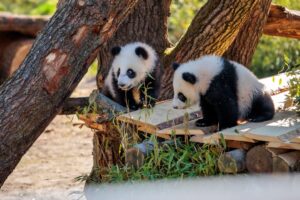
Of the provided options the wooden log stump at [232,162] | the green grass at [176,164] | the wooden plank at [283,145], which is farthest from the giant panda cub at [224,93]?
the wooden plank at [283,145]

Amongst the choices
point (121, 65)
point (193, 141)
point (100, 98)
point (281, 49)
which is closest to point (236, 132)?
point (193, 141)

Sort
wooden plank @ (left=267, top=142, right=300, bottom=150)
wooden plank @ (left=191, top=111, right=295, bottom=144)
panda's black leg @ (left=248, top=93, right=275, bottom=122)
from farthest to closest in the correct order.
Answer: panda's black leg @ (left=248, top=93, right=275, bottom=122) < wooden plank @ (left=191, top=111, right=295, bottom=144) < wooden plank @ (left=267, top=142, right=300, bottom=150)

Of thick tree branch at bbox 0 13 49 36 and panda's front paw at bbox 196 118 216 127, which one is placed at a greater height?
thick tree branch at bbox 0 13 49 36

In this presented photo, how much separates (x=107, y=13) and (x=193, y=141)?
1.14m

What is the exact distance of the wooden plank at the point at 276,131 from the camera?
4.70 meters

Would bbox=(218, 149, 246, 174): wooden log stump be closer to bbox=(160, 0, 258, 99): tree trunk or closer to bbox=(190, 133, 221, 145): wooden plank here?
bbox=(190, 133, 221, 145): wooden plank

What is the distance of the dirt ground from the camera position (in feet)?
26.3

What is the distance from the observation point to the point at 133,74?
22.2ft

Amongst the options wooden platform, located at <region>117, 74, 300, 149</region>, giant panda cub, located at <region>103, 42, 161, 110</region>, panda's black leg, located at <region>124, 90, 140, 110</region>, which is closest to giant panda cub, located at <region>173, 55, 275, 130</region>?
wooden platform, located at <region>117, 74, 300, 149</region>

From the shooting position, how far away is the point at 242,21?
6750 millimetres

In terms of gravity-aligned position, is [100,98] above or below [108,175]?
above

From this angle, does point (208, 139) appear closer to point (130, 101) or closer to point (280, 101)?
point (280, 101)

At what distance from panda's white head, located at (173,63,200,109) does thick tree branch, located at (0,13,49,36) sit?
642cm

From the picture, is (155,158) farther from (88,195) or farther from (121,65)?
(121,65)
